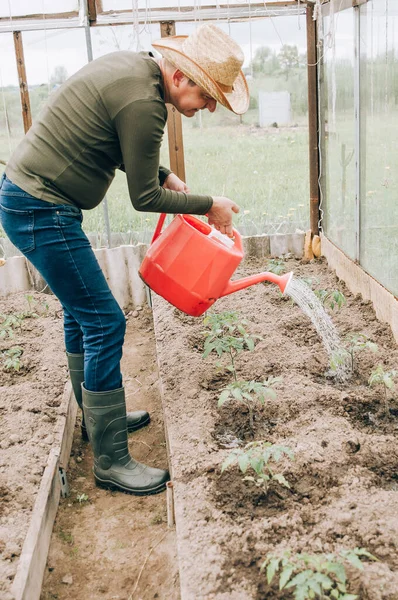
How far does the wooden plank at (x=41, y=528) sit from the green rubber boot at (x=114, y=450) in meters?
0.17

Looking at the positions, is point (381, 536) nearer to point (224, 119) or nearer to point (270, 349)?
point (270, 349)

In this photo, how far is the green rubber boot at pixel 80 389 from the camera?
2832 millimetres

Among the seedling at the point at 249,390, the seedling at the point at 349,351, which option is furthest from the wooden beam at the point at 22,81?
the seedling at the point at 249,390

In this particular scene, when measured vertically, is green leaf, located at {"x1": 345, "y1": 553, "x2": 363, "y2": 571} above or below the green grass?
below

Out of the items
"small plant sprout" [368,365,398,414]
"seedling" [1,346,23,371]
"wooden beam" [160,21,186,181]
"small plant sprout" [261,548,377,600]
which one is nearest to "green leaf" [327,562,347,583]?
"small plant sprout" [261,548,377,600]

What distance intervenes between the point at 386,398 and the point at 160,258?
3.33 feet

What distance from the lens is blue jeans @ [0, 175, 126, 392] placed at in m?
2.29

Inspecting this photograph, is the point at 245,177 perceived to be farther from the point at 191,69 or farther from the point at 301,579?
the point at 301,579

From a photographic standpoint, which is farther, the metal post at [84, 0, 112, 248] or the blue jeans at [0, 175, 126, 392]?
the metal post at [84, 0, 112, 248]

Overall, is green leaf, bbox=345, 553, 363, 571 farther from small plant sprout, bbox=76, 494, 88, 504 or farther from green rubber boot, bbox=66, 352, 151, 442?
green rubber boot, bbox=66, 352, 151, 442

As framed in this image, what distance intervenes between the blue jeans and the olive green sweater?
0.05 meters

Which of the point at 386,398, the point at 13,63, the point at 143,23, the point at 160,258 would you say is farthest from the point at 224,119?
the point at 386,398

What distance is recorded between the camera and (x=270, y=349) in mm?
3242

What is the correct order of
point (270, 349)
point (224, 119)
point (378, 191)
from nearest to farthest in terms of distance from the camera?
point (270, 349) < point (378, 191) < point (224, 119)
